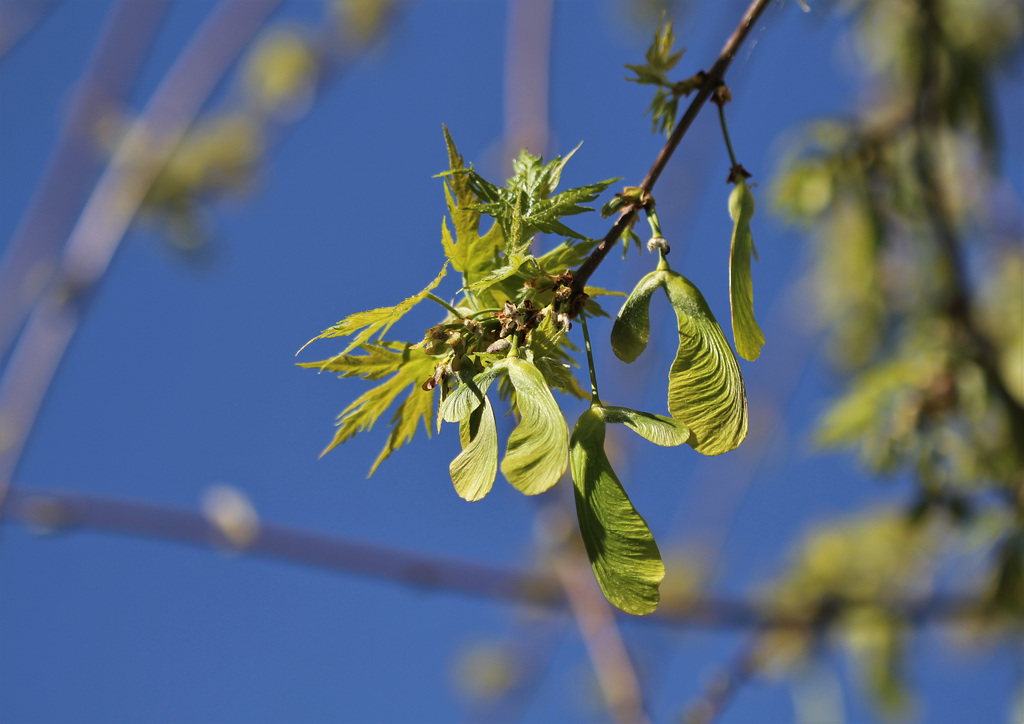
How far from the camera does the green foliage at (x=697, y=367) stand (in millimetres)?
450

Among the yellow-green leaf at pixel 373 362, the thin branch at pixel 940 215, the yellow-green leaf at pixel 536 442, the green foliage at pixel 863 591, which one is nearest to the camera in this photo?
the yellow-green leaf at pixel 536 442

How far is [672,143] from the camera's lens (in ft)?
1.66

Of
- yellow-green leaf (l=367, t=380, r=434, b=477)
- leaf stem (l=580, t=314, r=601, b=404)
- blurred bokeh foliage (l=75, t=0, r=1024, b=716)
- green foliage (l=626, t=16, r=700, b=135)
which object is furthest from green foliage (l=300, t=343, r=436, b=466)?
blurred bokeh foliage (l=75, t=0, r=1024, b=716)

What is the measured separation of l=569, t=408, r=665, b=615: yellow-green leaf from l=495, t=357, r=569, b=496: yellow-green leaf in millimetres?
27

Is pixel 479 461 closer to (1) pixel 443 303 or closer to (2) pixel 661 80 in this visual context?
(1) pixel 443 303

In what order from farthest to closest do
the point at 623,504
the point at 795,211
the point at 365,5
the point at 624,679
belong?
1. the point at 365,5
2. the point at 624,679
3. the point at 795,211
4. the point at 623,504

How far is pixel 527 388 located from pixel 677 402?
0.27ft

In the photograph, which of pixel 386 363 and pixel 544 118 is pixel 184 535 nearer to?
pixel 544 118

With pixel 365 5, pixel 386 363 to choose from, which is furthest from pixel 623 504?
pixel 365 5

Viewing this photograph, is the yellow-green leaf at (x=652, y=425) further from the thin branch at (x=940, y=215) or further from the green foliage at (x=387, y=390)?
the thin branch at (x=940, y=215)

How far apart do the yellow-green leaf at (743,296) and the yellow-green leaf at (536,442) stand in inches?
4.6

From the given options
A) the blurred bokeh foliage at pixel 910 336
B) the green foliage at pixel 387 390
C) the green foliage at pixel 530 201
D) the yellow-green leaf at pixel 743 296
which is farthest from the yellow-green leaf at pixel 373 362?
the blurred bokeh foliage at pixel 910 336

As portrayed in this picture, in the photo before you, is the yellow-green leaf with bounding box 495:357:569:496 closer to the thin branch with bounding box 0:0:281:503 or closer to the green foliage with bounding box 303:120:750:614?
the green foliage with bounding box 303:120:750:614

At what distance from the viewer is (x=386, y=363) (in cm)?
54
